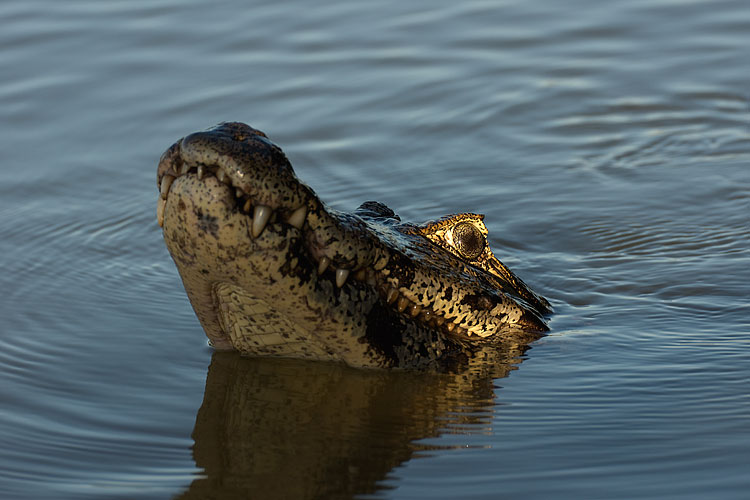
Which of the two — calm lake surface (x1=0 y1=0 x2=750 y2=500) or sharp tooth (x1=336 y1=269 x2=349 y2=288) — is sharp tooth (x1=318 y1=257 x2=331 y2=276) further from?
calm lake surface (x1=0 y1=0 x2=750 y2=500)

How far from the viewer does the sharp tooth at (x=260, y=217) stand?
3.40 meters

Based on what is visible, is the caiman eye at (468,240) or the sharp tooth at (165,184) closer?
the sharp tooth at (165,184)

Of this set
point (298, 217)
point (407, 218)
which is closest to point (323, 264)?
point (298, 217)

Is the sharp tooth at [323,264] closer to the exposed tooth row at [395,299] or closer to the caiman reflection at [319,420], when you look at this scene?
the exposed tooth row at [395,299]

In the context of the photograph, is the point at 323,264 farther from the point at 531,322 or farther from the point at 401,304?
the point at 531,322

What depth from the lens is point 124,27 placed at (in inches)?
402

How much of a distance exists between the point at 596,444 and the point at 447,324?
90cm

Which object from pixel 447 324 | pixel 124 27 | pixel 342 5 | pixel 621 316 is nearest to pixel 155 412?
pixel 447 324

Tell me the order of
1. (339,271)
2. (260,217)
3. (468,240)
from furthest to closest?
1. (468,240)
2. (339,271)
3. (260,217)

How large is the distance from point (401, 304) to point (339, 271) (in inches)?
18.8

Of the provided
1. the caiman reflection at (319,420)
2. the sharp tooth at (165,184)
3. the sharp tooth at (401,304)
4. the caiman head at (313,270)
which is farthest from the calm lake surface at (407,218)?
the sharp tooth at (165,184)

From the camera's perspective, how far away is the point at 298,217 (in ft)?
11.5

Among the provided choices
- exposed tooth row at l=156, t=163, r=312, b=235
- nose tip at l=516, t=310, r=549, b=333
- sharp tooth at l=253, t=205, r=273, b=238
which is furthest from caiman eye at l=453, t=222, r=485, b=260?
sharp tooth at l=253, t=205, r=273, b=238

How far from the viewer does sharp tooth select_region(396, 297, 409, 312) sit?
161 inches
